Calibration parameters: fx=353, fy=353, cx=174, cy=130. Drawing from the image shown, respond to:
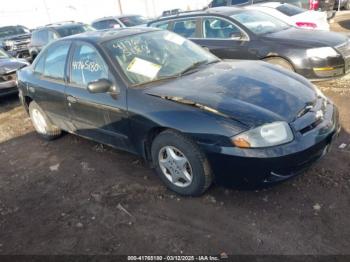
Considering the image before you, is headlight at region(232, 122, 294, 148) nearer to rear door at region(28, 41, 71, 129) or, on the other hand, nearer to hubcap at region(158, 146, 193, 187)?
hubcap at region(158, 146, 193, 187)

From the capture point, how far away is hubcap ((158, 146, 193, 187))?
11.1 feet

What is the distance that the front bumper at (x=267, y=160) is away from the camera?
2.95 meters

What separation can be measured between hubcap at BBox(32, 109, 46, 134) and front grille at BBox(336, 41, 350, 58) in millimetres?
5012

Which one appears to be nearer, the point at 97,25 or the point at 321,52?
the point at 321,52

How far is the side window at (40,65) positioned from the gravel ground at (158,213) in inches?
60.3

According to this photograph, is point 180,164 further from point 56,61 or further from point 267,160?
point 56,61

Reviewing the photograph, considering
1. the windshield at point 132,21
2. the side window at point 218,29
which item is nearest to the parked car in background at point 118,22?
the windshield at point 132,21

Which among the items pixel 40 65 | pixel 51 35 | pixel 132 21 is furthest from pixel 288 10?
pixel 51 35

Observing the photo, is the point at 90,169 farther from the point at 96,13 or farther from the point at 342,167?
the point at 96,13

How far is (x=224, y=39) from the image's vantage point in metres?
6.78

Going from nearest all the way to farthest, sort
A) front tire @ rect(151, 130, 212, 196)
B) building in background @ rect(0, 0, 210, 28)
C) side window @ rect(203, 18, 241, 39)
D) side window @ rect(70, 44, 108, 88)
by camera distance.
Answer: front tire @ rect(151, 130, 212, 196) < side window @ rect(70, 44, 108, 88) < side window @ rect(203, 18, 241, 39) < building in background @ rect(0, 0, 210, 28)

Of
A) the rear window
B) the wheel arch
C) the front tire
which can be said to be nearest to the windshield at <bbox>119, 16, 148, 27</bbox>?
the rear window

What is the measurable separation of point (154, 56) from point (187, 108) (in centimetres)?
110

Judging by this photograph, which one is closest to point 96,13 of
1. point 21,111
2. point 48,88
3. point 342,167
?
point 21,111
